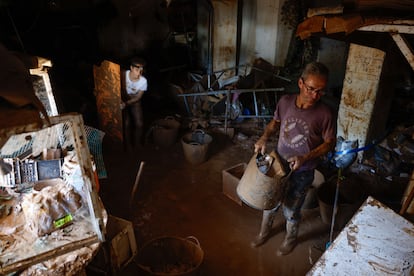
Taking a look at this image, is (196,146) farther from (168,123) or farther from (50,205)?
(50,205)

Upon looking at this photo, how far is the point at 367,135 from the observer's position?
18.7 feet

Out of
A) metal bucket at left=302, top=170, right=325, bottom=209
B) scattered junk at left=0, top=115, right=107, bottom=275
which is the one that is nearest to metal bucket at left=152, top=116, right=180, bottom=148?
scattered junk at left=0, top=115, right=107, bottom=275

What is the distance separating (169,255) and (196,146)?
265 cm

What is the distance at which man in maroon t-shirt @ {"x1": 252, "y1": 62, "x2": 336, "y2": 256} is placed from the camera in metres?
3.22

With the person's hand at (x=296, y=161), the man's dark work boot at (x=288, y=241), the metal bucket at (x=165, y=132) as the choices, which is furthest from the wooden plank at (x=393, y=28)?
the metal bucket at (x=165, y=132)

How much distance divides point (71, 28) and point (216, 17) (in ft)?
13.1

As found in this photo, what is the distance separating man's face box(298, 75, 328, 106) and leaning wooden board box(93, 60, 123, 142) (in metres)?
3.72

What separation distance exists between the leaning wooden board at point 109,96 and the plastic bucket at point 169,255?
316 cm

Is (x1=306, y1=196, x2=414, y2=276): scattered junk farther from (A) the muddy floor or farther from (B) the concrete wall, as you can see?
(B) the concrete wall

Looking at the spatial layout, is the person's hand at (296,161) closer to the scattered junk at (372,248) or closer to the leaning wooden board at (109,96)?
the scattered junk at (372,248)

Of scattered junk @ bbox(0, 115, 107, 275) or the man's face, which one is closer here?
scattered junk @ bbox(0, 115, 107, 275)

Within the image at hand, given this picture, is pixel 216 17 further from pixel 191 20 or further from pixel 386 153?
pixel 386 153

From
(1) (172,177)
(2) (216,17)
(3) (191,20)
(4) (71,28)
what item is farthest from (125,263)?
(3) (191,20)

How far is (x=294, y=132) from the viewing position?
11.5ft
